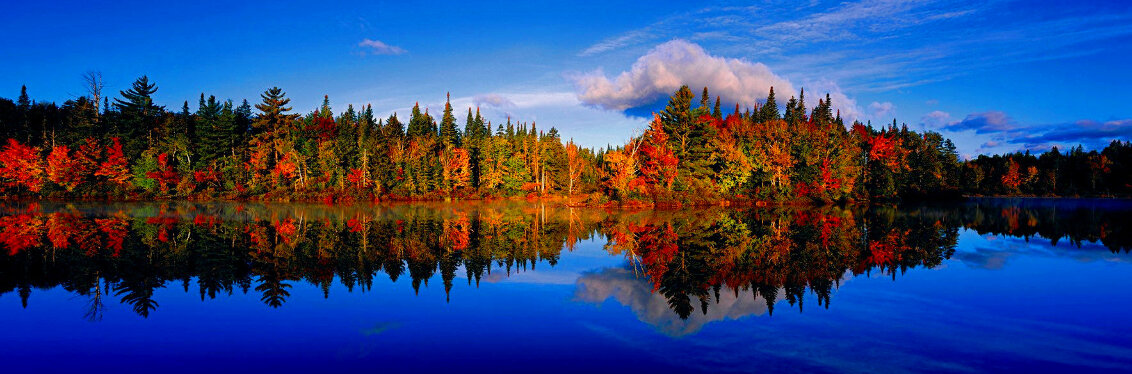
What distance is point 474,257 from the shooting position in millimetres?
16547

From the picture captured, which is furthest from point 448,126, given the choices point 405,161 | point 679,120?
point 679,120

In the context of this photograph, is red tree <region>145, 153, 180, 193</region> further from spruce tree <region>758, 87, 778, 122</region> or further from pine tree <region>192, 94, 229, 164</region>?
spruce tree <region>758, 87, 778, 122</region>

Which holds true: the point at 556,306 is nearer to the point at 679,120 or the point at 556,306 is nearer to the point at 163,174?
Result: the point at 679,120

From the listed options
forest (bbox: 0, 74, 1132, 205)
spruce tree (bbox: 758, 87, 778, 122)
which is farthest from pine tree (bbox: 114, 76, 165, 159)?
spruce tree (bbox: 758, 87, 778, 122)

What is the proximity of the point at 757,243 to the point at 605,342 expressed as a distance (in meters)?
13.0

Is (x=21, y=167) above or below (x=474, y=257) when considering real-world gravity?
above

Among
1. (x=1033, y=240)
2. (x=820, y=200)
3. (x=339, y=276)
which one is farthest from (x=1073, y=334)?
(x=820, y=200)

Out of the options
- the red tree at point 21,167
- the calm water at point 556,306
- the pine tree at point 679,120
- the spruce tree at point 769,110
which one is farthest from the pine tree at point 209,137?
the spruce tree at point 769,110

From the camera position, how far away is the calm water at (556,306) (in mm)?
7520

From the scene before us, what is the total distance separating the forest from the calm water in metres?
30.3

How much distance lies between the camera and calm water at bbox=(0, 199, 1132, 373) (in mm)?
7520

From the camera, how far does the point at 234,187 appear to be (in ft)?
196

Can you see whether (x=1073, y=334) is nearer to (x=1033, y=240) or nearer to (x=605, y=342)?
(x=605, y=342)

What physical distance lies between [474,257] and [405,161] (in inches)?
2100
